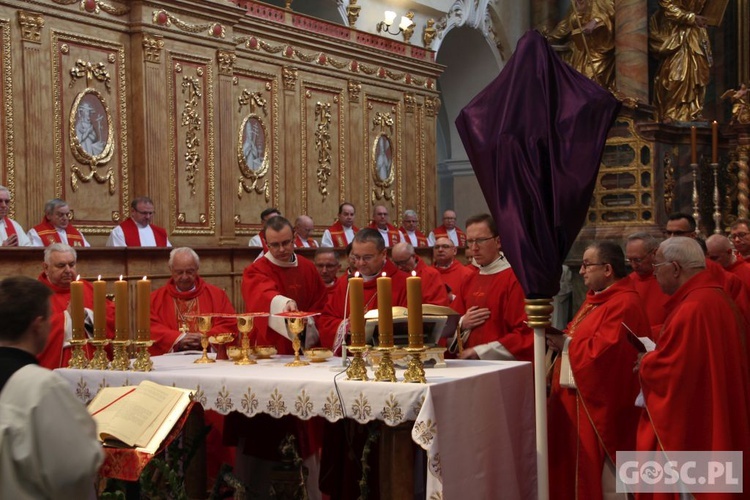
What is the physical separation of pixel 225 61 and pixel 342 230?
9.35ft

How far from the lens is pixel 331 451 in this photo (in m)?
5.78

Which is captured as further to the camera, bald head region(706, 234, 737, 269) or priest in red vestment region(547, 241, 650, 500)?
bald head region(706, 234, 737, 269)

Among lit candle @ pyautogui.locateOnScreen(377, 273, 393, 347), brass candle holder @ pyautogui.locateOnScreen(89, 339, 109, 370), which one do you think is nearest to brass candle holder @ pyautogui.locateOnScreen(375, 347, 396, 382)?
lit candle @ pyautogui.locateOnScreen(377, 273, 393, 347)

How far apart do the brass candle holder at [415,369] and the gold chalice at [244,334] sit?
1.23 m

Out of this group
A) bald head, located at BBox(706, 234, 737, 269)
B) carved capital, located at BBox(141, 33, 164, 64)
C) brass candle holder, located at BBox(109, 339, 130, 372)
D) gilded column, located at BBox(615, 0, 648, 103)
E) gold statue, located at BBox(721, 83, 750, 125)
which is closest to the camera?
brass candle holder, located at BBox(109, 339, 130, 372)

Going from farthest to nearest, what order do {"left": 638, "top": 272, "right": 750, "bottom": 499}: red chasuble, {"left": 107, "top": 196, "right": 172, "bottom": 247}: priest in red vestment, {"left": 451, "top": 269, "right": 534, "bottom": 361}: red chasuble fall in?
{"left": 107, "top": 196, "right": 172, "bottom": 247}: priest in red vestment → {"left": 451, "top": 269, "right": 534, "bottom": 361}: red chasuble → {"left": 638, "top": 272, "right": 750, "bottom": 499}: red chasuble

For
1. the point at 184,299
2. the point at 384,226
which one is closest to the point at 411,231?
the point at 384,226

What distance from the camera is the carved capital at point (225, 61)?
12.8 metres

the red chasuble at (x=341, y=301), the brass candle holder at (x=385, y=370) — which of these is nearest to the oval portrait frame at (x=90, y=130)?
the red chasuble at (x=341, y=301)

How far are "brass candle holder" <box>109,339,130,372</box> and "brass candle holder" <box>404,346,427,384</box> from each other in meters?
1.61

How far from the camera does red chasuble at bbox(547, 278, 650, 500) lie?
17.3ft

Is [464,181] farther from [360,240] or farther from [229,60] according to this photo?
[360,240]

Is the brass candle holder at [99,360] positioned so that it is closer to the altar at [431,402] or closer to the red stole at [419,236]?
the altar at [431,402]

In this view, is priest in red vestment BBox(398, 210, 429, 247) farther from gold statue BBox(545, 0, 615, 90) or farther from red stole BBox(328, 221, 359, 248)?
Result: gold statue BBox(545, 0, 615, 90)
